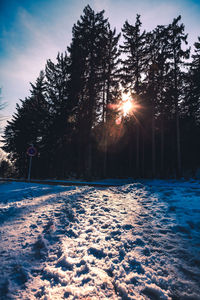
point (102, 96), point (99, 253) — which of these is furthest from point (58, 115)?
point (99, 253)

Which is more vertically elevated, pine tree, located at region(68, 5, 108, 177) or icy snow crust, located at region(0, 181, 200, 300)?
pine tree, located at region(68, 5, 108, 177)

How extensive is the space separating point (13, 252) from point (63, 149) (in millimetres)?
17484

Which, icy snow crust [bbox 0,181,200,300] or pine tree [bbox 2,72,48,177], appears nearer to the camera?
icy snow crust [bbox 0,181,200,300]

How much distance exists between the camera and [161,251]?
2.38m

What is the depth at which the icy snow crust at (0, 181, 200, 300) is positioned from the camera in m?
1.57

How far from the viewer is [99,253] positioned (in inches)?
88.6

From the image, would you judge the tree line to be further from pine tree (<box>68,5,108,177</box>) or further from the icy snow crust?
the icy snow crust

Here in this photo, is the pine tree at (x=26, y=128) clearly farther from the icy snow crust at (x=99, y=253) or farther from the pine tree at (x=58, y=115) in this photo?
the icy snow crust at (x=99, y=253)

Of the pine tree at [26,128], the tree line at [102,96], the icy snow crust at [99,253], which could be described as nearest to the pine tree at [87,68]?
the tree line at [102,96]

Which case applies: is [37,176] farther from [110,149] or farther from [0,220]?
[0,220]

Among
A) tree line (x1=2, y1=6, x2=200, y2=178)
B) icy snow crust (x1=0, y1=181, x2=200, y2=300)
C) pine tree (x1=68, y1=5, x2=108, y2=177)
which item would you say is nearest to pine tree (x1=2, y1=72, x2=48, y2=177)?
tree line (x1=2, y1=6, x2=200, y2=178)

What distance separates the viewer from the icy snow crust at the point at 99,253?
1570mm

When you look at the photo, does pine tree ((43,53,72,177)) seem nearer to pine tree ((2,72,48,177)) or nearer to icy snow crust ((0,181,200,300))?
pine tree ((2,72,48,177))

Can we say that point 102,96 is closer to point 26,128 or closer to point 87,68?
point 87,68
